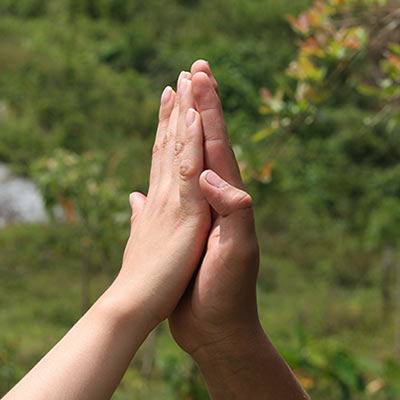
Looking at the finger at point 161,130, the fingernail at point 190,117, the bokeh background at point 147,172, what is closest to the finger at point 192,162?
the fingernail at point 190,117

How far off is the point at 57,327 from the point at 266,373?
4002mm

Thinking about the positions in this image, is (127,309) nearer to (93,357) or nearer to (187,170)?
(93,357)

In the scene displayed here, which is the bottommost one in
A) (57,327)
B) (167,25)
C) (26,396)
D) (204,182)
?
(57,327)

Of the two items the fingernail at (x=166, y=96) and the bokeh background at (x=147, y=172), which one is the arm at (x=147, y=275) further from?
the bokeh background at (x=147, y=172)

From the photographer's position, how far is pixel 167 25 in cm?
882

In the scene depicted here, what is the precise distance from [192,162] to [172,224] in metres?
0.10

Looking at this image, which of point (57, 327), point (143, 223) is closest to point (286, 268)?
point (57, 327)

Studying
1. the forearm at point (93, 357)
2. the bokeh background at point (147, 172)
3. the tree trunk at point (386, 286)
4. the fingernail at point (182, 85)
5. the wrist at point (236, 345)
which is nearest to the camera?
the forearm at point (93, 357)

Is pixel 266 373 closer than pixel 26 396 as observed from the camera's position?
No

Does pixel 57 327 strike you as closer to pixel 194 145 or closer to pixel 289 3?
pixel 194 145

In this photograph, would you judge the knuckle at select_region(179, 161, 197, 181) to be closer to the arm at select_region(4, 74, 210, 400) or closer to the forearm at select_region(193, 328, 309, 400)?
the arm at select_region(4, 74, 210, 400)

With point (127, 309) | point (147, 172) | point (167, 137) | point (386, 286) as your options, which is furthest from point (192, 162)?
point (147, 172)

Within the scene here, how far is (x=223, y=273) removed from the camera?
89cm

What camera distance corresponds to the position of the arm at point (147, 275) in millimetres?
818
